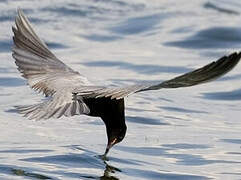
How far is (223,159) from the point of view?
771 cm

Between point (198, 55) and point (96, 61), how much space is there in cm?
180

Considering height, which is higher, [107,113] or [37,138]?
[107,113]

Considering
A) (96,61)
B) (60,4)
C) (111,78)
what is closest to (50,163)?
(111,78)

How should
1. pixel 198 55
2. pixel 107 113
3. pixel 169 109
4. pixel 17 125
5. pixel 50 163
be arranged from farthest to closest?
1. pixel 198 55
2. pixel 169 109
3. pixel 17 125
4. pixel 50 163
5. pixel 107 113

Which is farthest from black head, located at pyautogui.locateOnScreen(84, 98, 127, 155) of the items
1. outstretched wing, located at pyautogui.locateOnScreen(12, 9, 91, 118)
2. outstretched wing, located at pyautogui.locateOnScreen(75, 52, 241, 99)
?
outstretched wing, located at pyautogui.locateOnScreen(75, 52, 241, 99)

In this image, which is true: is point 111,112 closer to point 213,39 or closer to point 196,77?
point 196,77

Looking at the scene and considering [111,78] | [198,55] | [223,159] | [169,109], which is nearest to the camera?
[223,159]

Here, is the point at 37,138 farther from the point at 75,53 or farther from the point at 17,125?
the point at 75,53

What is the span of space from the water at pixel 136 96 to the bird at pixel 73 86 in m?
0.52

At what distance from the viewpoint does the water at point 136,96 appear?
7.25 meters

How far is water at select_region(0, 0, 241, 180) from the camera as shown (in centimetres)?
725

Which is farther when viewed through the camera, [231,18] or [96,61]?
[231,18]

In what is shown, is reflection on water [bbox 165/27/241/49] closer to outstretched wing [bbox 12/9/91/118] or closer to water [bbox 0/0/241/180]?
water [bbox 0/0/241/180]

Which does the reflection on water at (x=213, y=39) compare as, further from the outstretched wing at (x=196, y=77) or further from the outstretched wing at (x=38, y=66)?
the outstretched wing at (x=196, y=77)
